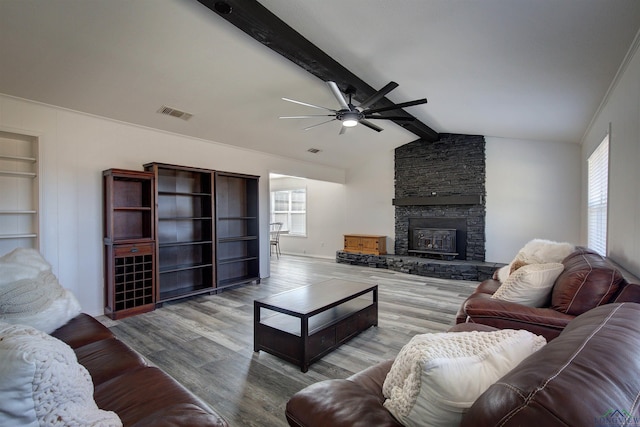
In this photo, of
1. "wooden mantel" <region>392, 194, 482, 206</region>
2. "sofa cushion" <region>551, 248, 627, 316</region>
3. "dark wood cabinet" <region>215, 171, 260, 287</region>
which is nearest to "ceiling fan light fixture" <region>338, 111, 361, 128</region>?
"dark wood cabinet" <region>215, 171, 260, 287</region>

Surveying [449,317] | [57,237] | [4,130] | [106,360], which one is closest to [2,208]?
[57,237]

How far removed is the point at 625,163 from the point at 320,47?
→ 2886 mm

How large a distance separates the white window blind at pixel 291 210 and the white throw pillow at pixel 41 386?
8.22m

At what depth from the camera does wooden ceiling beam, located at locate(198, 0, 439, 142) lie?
8.09ft

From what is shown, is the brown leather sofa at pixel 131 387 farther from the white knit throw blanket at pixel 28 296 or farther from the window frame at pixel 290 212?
the window frame at pixel 290 212

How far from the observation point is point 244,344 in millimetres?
3006

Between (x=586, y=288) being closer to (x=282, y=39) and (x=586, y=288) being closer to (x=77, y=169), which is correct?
(x=282, y=39)

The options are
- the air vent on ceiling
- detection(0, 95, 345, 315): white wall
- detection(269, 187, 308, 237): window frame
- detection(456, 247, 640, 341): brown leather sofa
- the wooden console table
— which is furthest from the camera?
detection(269, 187, 308, 237): window frame

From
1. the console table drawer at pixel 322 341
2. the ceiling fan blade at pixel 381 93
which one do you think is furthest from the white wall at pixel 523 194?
the console table drawer at pixel 322 341

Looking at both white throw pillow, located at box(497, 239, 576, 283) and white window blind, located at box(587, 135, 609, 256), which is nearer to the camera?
white throw pillow, located at box(497, 239, 576, 283)

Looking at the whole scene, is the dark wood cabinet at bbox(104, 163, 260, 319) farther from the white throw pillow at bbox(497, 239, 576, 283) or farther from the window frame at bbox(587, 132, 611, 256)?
the window frame at bbox(587, 132, 611, 256)

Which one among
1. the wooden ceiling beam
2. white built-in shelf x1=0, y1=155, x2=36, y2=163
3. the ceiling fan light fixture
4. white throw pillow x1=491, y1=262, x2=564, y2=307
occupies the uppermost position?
the wooden ceiling beam

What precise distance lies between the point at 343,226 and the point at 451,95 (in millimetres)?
4904

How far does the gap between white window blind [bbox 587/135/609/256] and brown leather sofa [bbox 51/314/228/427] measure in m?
4.24
